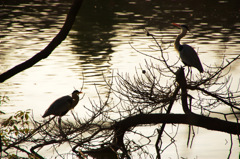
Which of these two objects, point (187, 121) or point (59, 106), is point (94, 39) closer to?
point (59, 106)

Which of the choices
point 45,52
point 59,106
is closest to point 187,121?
point 59,106

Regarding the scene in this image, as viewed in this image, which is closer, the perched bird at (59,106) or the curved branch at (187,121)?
the curved branch at (187,121)

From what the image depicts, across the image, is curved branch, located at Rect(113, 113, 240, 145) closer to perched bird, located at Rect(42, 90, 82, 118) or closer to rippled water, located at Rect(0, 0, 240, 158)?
rippled water, located at Rect(0, 0, 240, 158)

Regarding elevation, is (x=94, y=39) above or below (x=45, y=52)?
below

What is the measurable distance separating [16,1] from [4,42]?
12506 millimetres

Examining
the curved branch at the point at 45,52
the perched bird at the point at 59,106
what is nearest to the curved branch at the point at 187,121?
the perched bird at the point at 59,106

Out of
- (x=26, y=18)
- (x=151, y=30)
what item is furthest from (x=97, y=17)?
(x=151, y=30)

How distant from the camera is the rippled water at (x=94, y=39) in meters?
12.5

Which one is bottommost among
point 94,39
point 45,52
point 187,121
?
point 94,39

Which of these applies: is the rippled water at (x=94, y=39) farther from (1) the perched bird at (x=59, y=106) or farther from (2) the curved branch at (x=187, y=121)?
(1) the perched bird at (x=59, y=106)

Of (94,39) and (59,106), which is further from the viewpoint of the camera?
(94,39)

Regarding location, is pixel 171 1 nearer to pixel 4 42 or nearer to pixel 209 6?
pixel 209 6

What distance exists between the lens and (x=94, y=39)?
61.9 feet

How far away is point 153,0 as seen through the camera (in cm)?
3038
